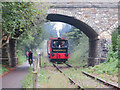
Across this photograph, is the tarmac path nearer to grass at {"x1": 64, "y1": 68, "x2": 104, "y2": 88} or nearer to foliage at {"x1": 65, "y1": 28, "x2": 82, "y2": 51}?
grass at {"x1": 64, "y1": 68, "x2": 104, "y2": 88}

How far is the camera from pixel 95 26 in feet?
46.6

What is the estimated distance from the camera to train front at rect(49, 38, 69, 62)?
17.8 metres

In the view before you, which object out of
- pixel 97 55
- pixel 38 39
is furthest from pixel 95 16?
pixel 38 39

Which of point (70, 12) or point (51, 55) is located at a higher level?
point (70, 12)

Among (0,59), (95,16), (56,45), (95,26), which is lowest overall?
(0,59)

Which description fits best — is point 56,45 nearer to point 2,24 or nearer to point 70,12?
point 70,12

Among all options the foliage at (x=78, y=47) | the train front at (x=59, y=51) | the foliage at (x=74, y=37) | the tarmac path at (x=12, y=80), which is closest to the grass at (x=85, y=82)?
the tarmac path at (x=12, y=80)

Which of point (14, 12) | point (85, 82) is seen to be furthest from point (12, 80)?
point (85, 82)

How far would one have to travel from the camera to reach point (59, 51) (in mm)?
18078

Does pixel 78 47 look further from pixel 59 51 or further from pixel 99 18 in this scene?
pixel 99 18

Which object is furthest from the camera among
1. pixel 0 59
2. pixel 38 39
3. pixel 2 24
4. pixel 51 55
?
pixel 38 39

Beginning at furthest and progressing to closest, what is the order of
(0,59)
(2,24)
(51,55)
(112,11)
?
(51,55) → (112,11) → (0,59) → (2,24)

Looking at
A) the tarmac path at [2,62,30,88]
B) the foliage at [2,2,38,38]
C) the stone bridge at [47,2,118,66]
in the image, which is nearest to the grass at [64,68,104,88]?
the tarmac path at [2,62,30,88]

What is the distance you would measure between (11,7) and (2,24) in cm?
102
